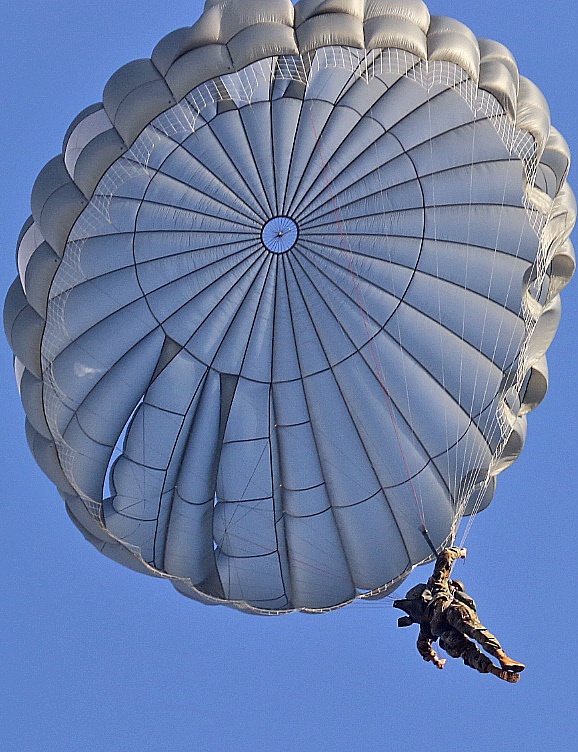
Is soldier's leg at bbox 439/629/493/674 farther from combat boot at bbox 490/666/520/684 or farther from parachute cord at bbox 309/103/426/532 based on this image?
parachute cord at bbox 309/103/426/532

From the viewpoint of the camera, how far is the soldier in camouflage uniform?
1660cm

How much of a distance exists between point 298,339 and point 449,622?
4.22 metres

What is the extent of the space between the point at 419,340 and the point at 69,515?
4.99 metres

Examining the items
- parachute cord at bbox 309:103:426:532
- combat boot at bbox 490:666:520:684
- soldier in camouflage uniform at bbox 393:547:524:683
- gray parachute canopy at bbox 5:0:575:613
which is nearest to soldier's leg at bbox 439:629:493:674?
soldier in camouflage uniform at bbox 393:547:524:683

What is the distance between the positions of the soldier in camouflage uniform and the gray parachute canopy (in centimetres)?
124

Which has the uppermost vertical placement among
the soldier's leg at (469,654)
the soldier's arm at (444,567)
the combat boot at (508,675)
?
the soldier's arm at (444,567)

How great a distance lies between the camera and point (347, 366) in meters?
19.4

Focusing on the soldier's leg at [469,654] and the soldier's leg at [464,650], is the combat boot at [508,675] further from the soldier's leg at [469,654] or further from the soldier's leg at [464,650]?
the soldier's leg at [464,650]

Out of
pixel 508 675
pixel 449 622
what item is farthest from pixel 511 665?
pixel 449 622

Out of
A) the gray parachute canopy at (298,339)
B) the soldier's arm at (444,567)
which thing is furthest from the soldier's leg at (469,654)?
the gray parachute canopy at (298,339)

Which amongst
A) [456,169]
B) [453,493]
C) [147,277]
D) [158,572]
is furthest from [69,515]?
[456,169]

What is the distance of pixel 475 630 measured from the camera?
669 inches

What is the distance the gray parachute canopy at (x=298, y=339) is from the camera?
754 inches

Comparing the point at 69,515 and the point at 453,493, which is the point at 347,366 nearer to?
the point at 453,493
